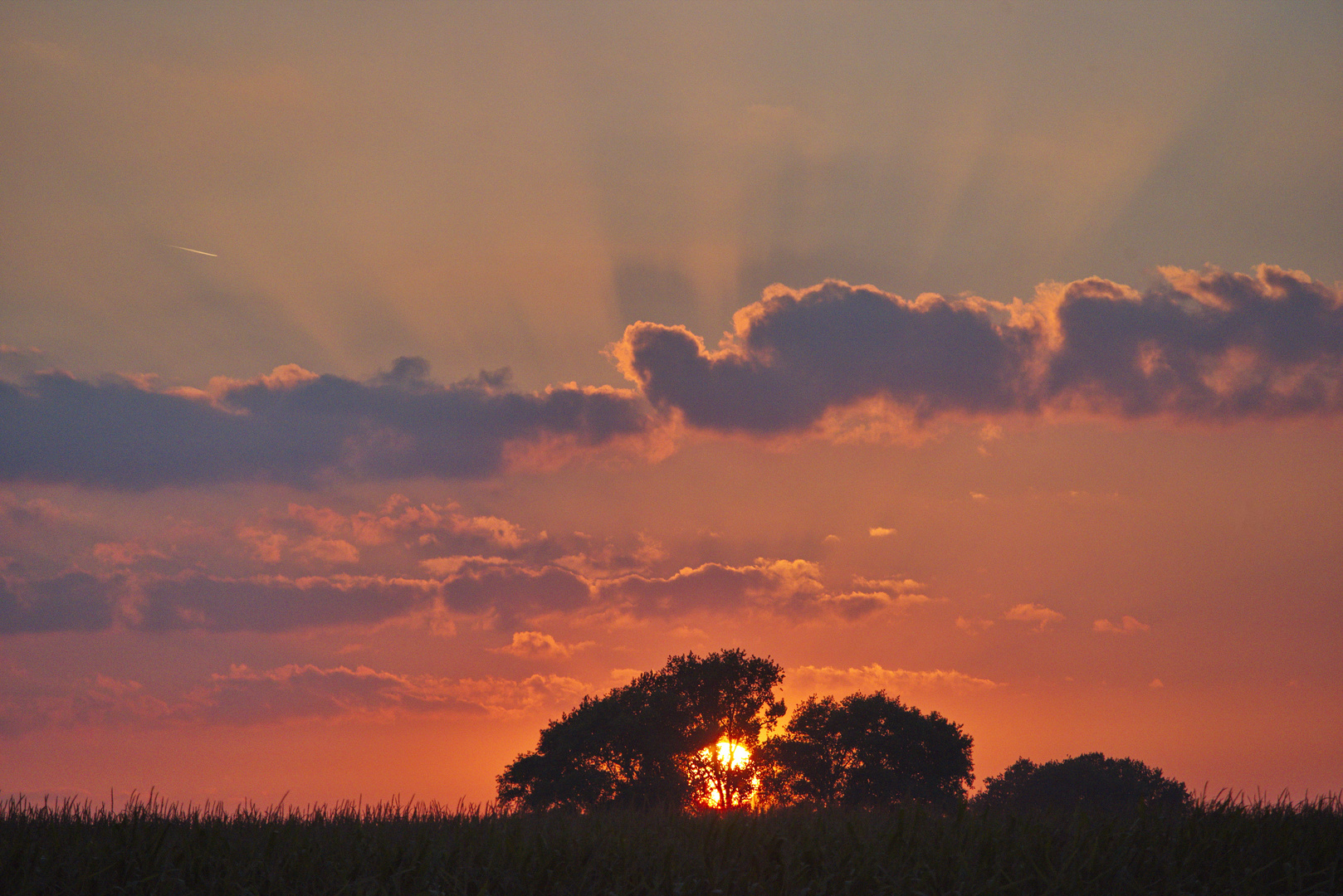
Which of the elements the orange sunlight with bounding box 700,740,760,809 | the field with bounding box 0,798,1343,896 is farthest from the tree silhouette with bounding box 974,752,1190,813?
the field with bounding box 0,798,1343,896

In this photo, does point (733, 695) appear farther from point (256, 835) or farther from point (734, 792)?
point (256, 835)

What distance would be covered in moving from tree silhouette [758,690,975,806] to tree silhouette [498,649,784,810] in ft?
9.44

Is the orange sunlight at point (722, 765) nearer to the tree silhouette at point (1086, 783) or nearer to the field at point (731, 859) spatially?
the tree silhouette at point (1086, 783)

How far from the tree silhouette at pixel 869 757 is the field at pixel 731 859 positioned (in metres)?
54.6

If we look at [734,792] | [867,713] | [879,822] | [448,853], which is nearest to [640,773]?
[734,792]

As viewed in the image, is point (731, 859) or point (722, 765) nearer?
point (731, 859)

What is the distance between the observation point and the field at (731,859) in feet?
66.3

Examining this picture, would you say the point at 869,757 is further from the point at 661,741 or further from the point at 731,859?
the point at 731,859

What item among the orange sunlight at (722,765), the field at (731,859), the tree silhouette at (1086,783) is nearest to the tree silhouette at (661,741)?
the orange sunlight at (722,765)

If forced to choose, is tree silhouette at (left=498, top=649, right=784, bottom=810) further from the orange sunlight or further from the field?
the field

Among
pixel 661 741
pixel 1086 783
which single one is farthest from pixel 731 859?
pixel 1086 783

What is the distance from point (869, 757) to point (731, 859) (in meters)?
60.0

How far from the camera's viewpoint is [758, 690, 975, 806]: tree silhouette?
7594cm

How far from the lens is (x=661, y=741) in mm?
76750
